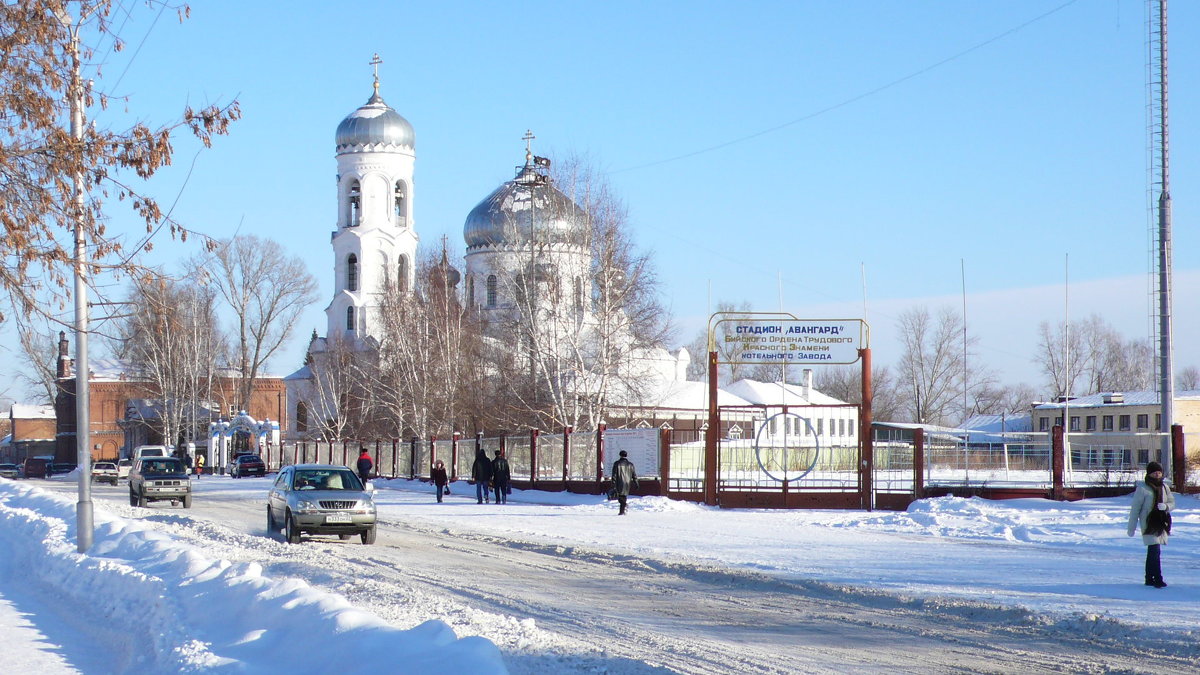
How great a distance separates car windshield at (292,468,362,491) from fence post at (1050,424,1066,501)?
16200mm

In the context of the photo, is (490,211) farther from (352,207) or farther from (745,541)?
(745,541)

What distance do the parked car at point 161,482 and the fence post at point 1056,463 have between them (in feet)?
73.8

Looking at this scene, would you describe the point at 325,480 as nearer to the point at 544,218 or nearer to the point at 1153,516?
the point at 1153,516

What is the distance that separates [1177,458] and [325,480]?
19171 mm

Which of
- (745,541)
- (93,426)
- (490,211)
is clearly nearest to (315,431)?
(490,211)

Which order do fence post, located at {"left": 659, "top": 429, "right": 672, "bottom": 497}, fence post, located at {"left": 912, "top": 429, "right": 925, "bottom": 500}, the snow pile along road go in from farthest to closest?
1. fence post, located at {"left": 659, "top": 429, "right": 672, "bottom": 497}
2. fence post, located at {"left": 912, "top": 429, "right": 925, "bottom": 500}
3. the snow pile along road

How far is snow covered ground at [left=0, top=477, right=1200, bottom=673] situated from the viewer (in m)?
9.77

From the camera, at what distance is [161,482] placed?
115ft

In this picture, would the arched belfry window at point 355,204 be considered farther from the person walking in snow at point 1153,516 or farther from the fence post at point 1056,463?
the person walking in snow at point 1153,516

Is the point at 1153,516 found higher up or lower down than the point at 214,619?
higher up

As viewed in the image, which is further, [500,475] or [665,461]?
[500,475]

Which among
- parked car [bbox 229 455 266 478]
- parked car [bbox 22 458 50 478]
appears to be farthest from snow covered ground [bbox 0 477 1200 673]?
parked car [bbox 22 458 50 478]

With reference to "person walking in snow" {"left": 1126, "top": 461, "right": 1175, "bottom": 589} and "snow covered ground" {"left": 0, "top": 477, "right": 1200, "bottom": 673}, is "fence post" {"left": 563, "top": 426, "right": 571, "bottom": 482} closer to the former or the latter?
"snow covered ground" {"left": 0, "top": 477, "right": 1200, "bottom": 673}


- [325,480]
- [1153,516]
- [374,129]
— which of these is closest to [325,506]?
[325,480]
